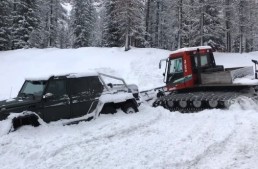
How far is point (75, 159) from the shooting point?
26.1 ft

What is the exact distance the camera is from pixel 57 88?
38.0 ft

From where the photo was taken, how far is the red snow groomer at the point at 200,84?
15201 millimetres

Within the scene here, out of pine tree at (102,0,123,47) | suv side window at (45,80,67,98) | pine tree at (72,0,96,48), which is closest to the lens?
suv side window at (45,80,67,98)

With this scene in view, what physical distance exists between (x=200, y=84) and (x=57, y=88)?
7.64m

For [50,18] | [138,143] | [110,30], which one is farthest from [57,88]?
[50,18]

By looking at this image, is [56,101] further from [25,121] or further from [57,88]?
[25,121]

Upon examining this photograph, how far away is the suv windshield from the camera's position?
37.4ft

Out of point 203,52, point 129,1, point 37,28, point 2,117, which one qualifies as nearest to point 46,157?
point 2,117

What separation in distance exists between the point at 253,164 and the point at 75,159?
3880 millimetres

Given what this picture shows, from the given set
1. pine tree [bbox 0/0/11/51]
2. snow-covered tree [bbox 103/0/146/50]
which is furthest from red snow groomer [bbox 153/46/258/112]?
pine tree [bbox 0/0/11/51]

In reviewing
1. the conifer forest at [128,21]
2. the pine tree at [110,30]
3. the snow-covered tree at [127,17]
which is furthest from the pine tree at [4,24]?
the snow-covered tree at [127,17]

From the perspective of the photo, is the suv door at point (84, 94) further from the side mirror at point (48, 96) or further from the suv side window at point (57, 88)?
the side mirror at point (48, 96)

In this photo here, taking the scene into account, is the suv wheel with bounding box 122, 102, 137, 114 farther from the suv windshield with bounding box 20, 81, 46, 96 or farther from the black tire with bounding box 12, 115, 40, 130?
the black tire with bounding box 12, 115, 40, 130

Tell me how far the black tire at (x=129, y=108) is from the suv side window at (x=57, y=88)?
2.60 m
